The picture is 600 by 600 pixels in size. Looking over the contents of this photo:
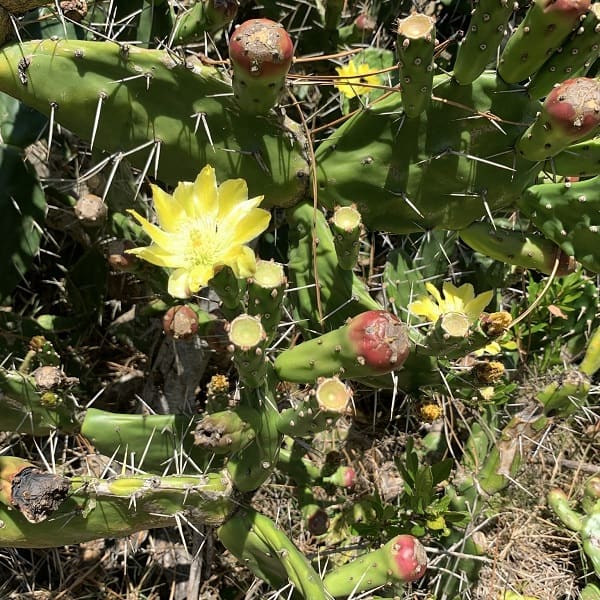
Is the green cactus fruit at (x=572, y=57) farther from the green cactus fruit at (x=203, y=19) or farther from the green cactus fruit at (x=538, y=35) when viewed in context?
the green cactus fruit at (x=203, y=19)

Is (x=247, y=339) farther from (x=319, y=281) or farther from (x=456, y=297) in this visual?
(x=456, y=297)

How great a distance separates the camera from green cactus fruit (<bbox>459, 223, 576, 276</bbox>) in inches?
58.1

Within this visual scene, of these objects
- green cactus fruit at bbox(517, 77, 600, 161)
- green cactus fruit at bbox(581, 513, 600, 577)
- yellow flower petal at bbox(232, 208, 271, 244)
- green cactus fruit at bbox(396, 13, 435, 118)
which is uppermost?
green cactus fruit at bbox(396, 13, 435, 118)

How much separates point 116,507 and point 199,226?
2.10 ft

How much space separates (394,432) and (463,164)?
109 cm

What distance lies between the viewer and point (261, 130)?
141 centimetres

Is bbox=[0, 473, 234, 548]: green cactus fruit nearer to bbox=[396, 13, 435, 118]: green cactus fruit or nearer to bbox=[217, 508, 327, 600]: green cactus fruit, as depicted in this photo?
bbox=[217, 508, 327, 600]: green cactus fruit

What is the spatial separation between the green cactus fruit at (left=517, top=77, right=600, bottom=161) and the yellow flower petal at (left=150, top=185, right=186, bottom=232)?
78 cm

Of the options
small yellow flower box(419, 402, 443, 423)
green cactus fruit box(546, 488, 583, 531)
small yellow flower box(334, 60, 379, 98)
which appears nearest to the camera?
small yellow flower box(419, 402, 443, 423)

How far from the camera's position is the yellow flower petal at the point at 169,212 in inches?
49.5

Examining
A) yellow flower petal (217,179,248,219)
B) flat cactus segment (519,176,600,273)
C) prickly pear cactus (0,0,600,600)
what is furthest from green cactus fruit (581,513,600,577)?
yellow flower petal (217,179,248,219)

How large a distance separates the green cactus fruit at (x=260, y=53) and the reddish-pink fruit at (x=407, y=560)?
102cm

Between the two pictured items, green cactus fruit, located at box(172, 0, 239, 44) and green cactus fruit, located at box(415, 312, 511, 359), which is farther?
green cactus fruit, located at box(172, 0, 239, 44)

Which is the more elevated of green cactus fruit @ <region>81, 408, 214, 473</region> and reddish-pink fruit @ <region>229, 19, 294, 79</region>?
reddish-pink fruit @ <region>229, 19, 294, 79</region>
